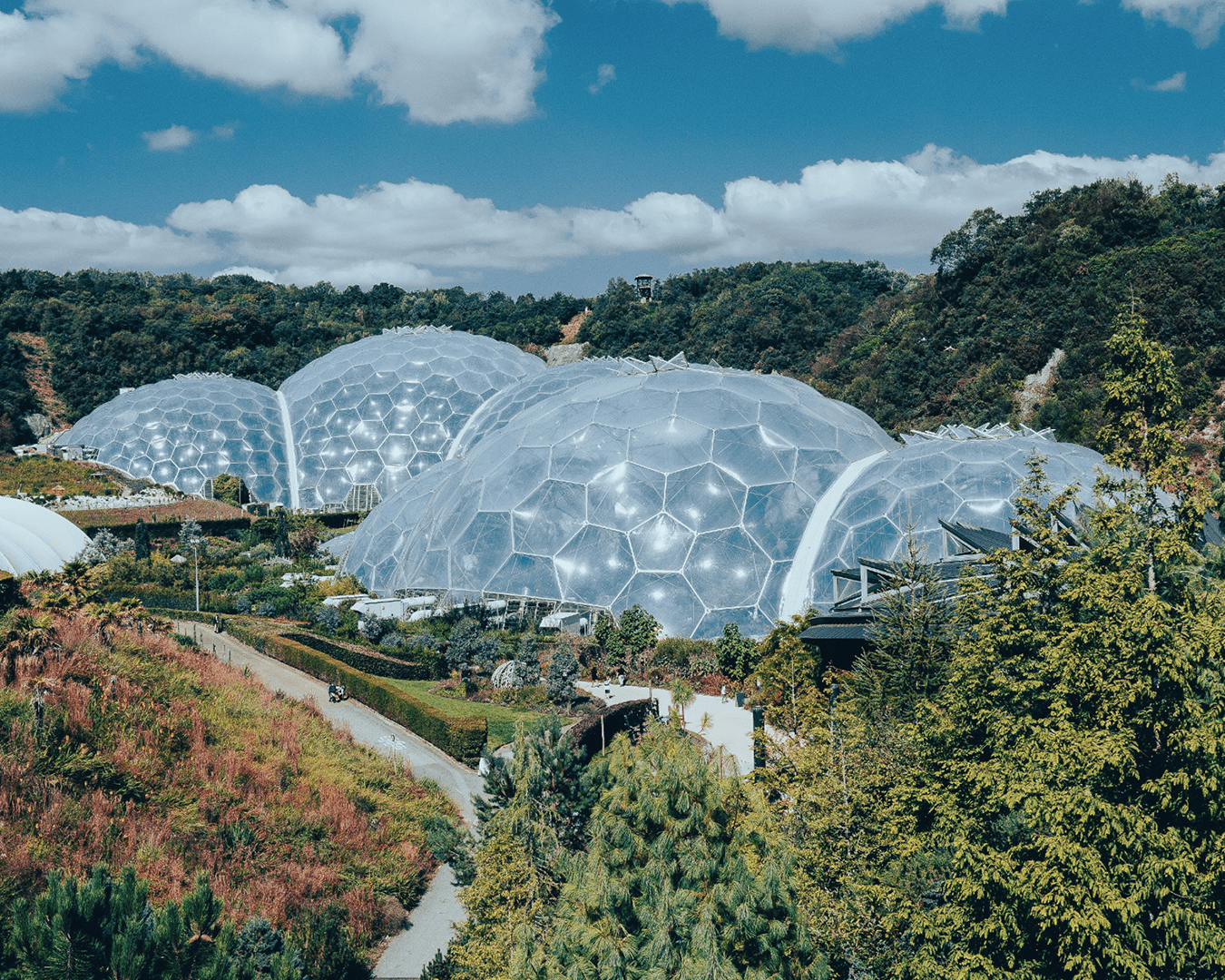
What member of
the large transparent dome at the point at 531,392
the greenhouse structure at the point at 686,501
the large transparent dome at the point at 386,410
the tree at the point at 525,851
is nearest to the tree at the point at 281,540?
the greenhouse structure at the point at 686,501

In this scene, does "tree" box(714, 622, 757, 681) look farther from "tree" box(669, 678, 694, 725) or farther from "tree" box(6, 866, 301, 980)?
"tree" box(6, 866, 301, 980)

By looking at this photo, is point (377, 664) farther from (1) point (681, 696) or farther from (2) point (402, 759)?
(1) point (681, 696)

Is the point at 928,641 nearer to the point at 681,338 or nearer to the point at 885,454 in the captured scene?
the point at 885,454

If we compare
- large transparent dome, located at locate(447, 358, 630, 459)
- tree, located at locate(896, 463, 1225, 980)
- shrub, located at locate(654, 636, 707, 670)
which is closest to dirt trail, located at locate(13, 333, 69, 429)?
large transparent dome, located at locate(447, 358, 630, 459)

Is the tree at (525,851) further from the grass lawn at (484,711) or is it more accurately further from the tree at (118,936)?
the grass lawn at (484,711)

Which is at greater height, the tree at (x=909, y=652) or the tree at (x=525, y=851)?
the tree at (x=909, y=652)

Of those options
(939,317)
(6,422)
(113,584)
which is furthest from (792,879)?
(6,422)
